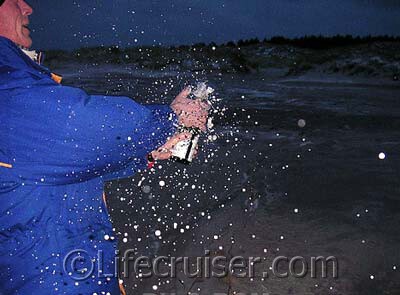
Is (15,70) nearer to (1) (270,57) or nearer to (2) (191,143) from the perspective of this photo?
(2) (191,143)

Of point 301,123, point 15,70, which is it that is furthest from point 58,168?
point 301,123

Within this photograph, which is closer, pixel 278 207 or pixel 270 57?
pixel 278 207

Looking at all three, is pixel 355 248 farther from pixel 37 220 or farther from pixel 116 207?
pixel 37 220

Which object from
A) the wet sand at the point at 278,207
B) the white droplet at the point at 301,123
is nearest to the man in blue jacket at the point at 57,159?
the wet sand at the point at 278,207

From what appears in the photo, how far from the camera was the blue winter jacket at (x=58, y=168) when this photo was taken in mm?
1338

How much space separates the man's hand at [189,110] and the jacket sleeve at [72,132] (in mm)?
157

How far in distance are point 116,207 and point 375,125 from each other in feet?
26.2

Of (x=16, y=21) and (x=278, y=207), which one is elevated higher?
(x=16, y=21)

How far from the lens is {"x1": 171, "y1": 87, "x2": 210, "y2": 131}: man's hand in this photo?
5.35 ft

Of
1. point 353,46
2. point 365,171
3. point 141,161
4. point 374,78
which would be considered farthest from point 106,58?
point 141,161

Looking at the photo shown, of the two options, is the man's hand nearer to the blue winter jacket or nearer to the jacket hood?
the blue winter jacket

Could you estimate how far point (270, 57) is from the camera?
4081 centimetres

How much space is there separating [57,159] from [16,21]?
55 centimetres

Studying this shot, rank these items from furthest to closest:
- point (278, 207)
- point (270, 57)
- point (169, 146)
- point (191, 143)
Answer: point (270, 57) < point (278, 207) < point (191, 143) < point (169, 146)
